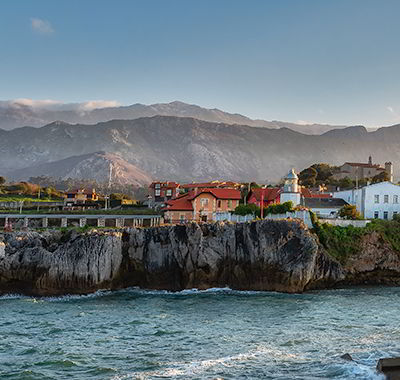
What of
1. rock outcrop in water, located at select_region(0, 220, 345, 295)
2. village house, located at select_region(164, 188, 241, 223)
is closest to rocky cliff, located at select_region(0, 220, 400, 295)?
rock outcrop in water, located at select_region(0, 220, 345, 295)

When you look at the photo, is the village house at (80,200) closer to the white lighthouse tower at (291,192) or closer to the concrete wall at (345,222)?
the white lighthouse tower at (291,192)

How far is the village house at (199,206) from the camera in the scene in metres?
73.0

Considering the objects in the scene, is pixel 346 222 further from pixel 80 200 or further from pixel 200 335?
pixel 80 200

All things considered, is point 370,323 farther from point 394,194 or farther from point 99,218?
point 99,218

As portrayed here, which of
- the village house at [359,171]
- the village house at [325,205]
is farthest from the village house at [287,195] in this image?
the village house at [359,171]

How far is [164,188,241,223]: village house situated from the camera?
73.0 meters

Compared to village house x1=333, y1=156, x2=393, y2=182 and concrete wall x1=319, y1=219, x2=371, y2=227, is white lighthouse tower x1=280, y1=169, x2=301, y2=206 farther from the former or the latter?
village house x1=333, y1=156, x2=393, y2=182

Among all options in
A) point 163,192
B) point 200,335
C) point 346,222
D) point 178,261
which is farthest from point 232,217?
point 163,192

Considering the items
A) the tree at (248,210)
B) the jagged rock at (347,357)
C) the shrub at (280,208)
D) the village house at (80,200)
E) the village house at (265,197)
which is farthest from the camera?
the village house at (80,200)

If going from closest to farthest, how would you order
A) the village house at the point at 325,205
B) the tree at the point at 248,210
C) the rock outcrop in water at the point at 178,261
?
1. the rock outcrop in water at the point at 178,261
2. the tree at the point at 248,210
3. the village house at the point at 325,205

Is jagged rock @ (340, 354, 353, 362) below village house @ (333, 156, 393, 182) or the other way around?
below

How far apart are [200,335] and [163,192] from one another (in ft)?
221

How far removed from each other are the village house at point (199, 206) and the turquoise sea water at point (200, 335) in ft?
96.4

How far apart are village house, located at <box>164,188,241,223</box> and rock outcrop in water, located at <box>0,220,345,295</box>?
22.2 meters
